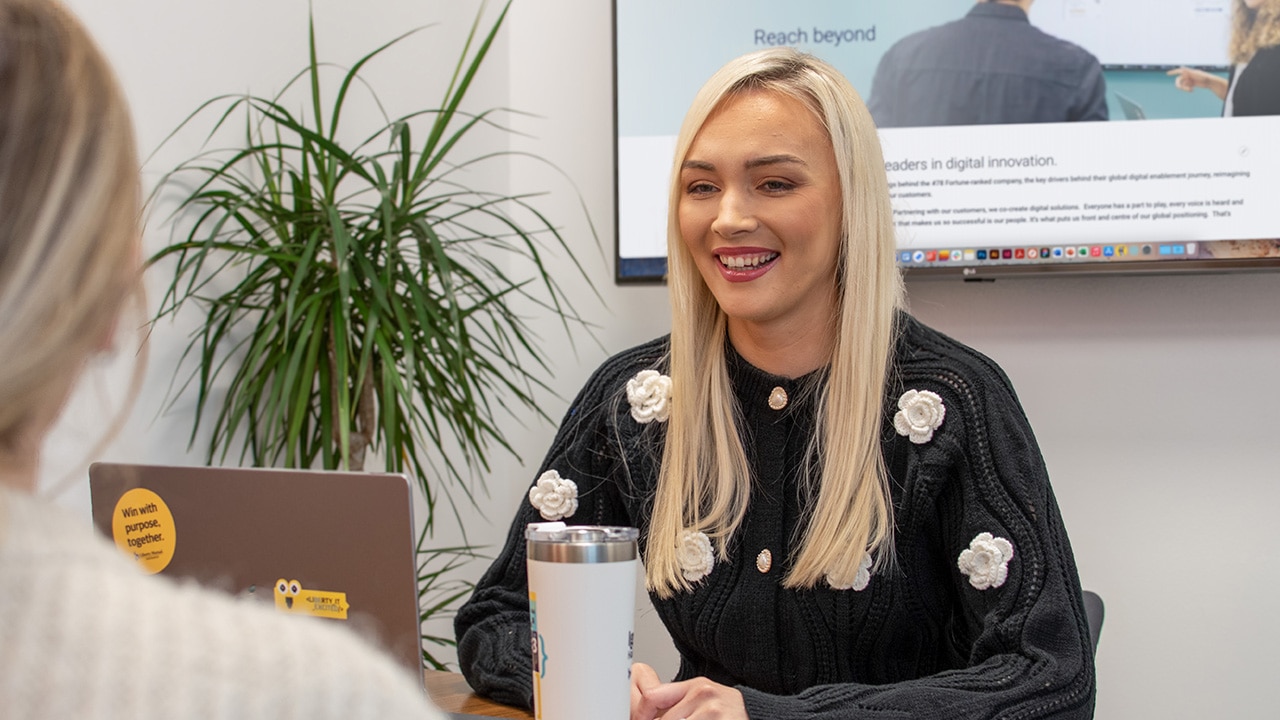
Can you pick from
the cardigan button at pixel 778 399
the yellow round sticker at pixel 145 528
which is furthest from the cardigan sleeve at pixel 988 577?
the yellow round sticker at pixel 145 528

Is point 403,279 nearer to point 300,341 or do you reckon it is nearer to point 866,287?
point 300,341

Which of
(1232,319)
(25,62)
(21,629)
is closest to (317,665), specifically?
(21,629)

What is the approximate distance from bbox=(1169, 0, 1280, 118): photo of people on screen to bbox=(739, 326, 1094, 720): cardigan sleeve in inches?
44.8

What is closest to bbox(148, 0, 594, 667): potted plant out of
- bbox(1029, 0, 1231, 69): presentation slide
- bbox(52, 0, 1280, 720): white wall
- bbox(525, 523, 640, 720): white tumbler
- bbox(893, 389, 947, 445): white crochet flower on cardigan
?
bbox(52, 0, 1280, 720): white wall

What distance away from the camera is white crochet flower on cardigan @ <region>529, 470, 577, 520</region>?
155 centimetres

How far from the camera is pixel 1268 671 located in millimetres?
2412

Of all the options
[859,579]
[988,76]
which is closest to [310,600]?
[859,579]

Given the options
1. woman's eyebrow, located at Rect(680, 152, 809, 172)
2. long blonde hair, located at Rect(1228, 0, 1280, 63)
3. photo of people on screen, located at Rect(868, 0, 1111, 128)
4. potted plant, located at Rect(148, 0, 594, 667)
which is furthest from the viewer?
photo of people on screen, located at Rect(868, 0, 1111, 128)

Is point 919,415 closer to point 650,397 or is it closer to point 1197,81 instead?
point 650,397

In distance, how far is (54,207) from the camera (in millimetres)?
490

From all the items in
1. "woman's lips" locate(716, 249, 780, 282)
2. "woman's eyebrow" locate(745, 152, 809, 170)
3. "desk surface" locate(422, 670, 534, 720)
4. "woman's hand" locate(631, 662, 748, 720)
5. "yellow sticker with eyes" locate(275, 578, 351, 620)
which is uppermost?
"woman's eyebrow" locate(745, 152, 809, 170)

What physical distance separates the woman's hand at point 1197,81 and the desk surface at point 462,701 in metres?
1.76

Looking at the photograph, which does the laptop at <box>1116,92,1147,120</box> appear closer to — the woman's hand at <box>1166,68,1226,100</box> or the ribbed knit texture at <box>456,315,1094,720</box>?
the woman's hand at <box>1166,68,1226,100</box>

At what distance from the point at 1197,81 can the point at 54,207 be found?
230 centimetres
